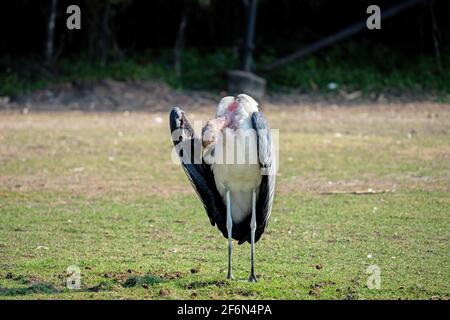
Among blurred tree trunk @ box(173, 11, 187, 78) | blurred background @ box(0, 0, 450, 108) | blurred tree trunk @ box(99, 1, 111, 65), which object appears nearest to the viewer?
blurred background @ box(0, 0, 450, 108)

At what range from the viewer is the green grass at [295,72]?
19.1 metres

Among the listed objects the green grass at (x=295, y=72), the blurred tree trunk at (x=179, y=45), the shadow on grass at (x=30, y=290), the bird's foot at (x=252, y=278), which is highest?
the blurred tree trunk at (x=179, y=45)

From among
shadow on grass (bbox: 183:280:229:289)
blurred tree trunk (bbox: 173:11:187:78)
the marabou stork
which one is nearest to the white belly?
→ the marabou stork

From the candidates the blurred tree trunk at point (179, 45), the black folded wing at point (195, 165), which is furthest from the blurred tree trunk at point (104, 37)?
the black folded wing at point (195, 165)

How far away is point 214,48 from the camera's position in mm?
22031

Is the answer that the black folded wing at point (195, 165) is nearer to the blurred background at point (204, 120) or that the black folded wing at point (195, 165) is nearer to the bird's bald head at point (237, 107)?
the bird's bald head at point (237, 107)

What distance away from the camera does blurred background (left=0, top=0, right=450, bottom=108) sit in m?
19.2

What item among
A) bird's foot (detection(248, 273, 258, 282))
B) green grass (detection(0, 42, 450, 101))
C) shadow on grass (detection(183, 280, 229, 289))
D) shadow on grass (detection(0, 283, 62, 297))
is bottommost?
shadow on grass (detection(0, 283, 62, 297))

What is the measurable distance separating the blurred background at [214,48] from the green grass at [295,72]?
0.08 ft

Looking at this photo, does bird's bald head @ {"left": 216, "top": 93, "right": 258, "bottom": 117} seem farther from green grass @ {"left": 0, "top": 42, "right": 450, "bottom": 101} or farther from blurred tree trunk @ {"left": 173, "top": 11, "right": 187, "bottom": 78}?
blurred tree trunk @ {"left": 173, "top": 11, "right": 187, "bottom": 78}

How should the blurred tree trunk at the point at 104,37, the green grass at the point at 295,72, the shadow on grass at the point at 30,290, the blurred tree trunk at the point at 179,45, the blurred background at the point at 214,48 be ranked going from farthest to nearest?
the blurred tree trunk at the point at 179,45, the blurred tree trunk at the point at 104,37, the blurred background at the point at 214,48, the green grass at the point at 295,72, the shadow on grass at the point at 30,290

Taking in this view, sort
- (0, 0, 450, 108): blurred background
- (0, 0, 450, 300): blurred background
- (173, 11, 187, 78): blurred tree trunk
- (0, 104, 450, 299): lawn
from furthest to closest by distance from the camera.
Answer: (173, 11, 187, 78): blurred tree trunk
(0, 0, 450, 108): blurred background
(0, 0, 450, 300): blurred background
(0, 104, 450, 299): lawn

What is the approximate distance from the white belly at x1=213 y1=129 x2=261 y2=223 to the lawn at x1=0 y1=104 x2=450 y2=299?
60 cm
